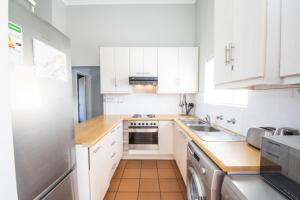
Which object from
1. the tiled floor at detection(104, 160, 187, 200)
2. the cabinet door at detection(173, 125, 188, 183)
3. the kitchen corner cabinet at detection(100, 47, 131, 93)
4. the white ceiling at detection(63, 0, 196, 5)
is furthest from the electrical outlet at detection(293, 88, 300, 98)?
the white ceiling at detection(63, 0, 196, 5)

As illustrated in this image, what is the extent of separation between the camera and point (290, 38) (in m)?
0.78

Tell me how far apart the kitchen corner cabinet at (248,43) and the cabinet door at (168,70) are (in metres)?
1.66

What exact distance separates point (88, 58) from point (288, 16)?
341 cm

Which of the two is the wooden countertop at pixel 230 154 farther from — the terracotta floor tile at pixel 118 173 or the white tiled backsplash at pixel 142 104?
the white tiled backsplash at pixel 142 104

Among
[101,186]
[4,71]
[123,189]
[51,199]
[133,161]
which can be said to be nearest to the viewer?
[4,71]

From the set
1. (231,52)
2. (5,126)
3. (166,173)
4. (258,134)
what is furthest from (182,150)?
(5,126)

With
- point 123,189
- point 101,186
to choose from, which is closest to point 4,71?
point 101,186

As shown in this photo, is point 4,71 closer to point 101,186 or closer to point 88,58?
point 101,186

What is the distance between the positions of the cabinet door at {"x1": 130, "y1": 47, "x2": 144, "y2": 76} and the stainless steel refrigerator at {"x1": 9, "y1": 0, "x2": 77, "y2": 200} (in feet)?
6.57

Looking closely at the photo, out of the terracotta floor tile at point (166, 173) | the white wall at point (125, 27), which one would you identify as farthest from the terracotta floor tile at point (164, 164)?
the white wall at point (125, 27)

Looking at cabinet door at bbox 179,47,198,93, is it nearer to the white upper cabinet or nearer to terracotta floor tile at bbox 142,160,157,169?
the white upper cabinet

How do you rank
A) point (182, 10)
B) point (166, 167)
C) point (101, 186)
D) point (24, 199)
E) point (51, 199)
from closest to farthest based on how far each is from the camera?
1. point (24, 199)
2. point (51, 199)
3. point (101, 186)
4. point (166, 167)
5. point (182, 10)

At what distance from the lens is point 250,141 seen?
4.24 ft

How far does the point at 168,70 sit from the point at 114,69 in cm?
108
